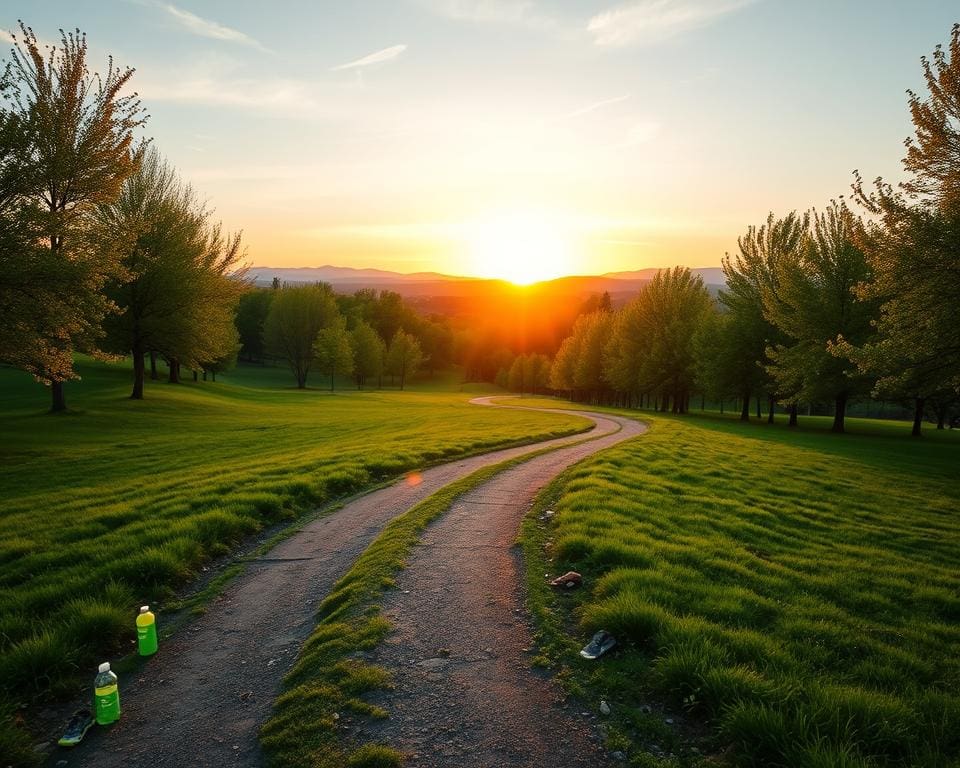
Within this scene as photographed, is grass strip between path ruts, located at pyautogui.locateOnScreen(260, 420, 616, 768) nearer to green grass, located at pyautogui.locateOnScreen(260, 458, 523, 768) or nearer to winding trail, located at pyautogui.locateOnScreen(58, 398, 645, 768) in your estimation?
green grass, located at pyautogui.locateOnScreen(260, 458, 523, 768)

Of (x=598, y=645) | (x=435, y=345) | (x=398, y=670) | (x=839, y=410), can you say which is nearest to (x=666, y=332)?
(x=839, y=410)

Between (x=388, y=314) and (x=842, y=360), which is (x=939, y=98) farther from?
(x=388, y=314)

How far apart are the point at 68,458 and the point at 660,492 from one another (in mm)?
23281

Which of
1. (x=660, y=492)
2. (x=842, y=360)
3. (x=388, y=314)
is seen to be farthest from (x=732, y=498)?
(x=388, y=314)

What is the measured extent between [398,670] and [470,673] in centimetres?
90

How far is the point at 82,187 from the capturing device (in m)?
26.2

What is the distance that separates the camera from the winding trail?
211 inches

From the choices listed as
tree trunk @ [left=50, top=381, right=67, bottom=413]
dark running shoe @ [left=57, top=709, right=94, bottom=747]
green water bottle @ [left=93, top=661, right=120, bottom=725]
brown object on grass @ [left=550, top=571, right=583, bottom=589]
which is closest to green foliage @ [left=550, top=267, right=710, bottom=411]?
brown object on grass @ [left=550, top=571, right=583, bottom=589]

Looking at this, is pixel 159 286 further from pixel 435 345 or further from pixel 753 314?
pixel 435 345

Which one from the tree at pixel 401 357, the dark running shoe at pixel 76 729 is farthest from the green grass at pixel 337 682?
the tree at pixel 401 357

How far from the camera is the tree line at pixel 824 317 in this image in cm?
1903

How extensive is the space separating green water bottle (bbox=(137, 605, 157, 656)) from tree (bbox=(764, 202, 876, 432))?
4195cm

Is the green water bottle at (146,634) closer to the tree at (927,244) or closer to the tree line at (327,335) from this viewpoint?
the tree at (927,244)

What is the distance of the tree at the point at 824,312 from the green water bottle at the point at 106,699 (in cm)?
4267
